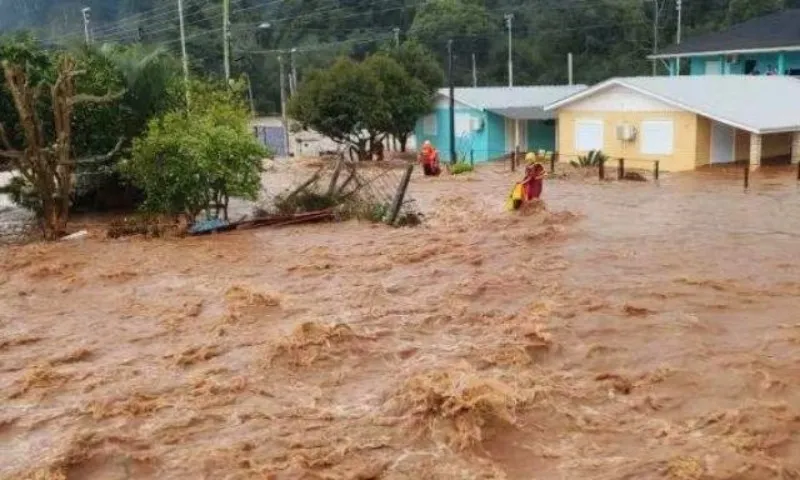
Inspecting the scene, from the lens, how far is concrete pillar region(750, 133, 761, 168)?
26.0 metres

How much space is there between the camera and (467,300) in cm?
1134

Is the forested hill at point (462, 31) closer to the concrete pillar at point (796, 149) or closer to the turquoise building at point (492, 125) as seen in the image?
the turquoise building at point (492, 125)

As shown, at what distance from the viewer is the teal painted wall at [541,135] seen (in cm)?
3538

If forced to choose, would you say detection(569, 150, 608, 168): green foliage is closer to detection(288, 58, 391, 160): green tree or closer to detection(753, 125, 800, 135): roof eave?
detection(753, 125, 800, 135): roof eave

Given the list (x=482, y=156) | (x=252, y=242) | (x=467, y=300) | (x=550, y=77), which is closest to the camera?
(x=467, y=300)

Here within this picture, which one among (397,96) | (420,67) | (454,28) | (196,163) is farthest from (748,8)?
(196,163)

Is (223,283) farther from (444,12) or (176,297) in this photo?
(444,12)

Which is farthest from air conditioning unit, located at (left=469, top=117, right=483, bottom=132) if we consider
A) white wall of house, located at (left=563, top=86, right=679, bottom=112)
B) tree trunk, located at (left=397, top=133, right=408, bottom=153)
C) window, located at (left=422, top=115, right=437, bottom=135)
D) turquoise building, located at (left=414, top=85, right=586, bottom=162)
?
white wall of house, located at (left=563, top=86, right=679, bottom=112)

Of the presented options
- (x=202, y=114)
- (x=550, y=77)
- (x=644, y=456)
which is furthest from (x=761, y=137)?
(x=550, y=77)

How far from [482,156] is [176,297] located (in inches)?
982

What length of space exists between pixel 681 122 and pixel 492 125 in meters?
9.92

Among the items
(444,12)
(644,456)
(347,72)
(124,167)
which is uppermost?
(444,12)

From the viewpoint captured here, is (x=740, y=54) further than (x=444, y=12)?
No

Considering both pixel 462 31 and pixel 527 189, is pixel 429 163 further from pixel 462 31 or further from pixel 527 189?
pixel 462 31
